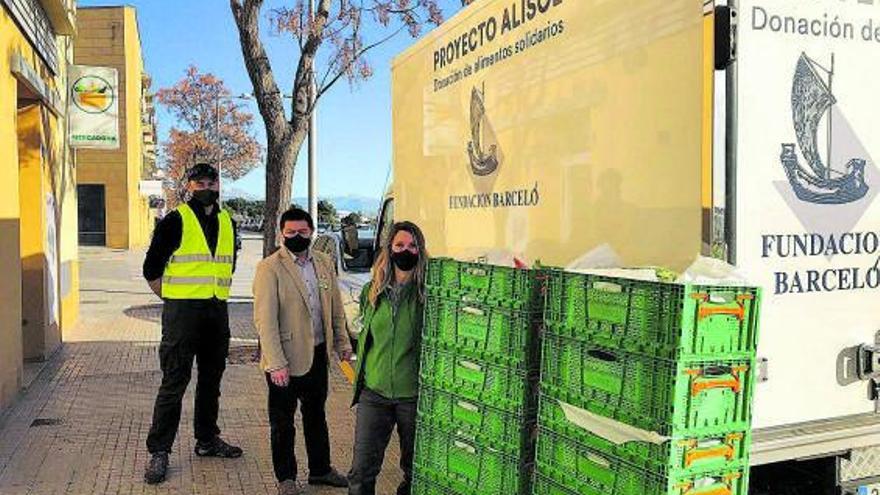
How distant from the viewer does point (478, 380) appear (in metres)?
3.98

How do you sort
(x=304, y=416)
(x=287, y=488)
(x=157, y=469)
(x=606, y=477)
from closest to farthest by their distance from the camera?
(x=606, y=477) < (x=287, y=488) < (x=304, y=416) < (x=157, y=469)

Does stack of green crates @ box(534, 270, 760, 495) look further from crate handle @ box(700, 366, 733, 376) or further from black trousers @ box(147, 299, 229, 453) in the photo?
black trousers @ box(147, 299, 229, 453)

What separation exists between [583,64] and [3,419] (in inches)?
214

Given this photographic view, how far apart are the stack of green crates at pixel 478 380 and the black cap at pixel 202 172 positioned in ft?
6.24

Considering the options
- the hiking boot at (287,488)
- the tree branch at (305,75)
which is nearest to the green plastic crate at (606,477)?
the hiking boot at (287,488)

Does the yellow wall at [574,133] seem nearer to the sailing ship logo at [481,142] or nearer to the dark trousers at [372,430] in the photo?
the sailing ship logo at [481,142]

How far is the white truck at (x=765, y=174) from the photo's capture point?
3252 mm

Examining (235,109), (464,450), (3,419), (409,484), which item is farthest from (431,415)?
(235,109)

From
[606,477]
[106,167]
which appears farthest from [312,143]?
[106,167]

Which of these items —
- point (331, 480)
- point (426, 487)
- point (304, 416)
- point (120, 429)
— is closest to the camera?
point (426, 487)

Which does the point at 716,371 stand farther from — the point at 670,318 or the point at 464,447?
the point at 464,447

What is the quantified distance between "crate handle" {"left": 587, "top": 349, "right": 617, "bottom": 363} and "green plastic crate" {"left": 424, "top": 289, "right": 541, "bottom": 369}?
42cm

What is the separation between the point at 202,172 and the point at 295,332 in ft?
4.49

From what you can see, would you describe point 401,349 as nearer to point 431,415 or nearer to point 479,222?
point 431,415
